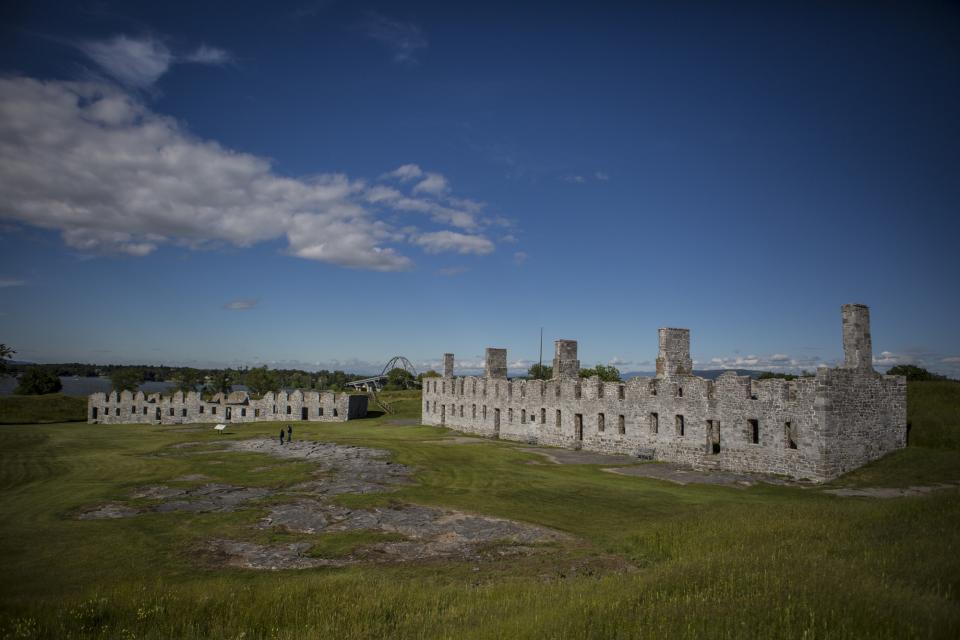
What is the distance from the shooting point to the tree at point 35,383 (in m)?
100

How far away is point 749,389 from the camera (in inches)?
1129

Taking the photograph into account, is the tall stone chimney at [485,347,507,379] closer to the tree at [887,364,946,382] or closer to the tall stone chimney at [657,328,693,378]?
the tall stone chimney at [657,328,693,378]

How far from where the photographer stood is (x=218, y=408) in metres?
69.0

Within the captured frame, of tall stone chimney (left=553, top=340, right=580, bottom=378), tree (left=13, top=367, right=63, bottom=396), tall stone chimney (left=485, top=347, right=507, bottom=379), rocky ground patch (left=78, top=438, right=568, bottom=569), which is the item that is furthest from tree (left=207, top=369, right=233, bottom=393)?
rocky ground patch (left=78, top=438, right=568, bottom=569)

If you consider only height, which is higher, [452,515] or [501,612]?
[501,612]

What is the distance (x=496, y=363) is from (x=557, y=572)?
39.4 m

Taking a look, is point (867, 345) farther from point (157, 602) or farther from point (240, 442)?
point (240, 442)

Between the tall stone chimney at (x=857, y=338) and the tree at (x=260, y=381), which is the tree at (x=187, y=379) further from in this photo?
the tall stone chimney at (x=857, y=338)

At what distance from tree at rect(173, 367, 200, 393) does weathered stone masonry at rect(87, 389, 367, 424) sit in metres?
54.6

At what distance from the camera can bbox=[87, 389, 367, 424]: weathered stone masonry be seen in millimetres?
68188

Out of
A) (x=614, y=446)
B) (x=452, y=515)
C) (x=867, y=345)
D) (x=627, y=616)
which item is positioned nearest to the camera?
(x=627, y=616)

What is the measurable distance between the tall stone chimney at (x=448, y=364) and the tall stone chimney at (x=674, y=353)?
29506 mm

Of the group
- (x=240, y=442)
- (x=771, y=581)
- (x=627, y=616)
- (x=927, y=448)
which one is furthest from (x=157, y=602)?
(x=240, y=442)

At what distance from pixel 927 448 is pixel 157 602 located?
3417 centimetres
